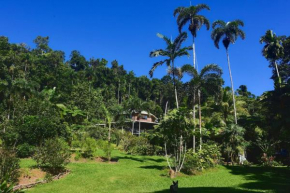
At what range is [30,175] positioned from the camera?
605 inches

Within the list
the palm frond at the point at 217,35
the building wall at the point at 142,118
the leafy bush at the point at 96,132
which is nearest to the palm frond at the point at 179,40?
the palm frond at the point at 217,35

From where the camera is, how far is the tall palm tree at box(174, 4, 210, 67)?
26438mm

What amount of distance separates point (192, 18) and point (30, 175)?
2327 cm

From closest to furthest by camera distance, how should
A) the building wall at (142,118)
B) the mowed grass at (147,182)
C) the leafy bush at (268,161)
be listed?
the mowed grass at (147,182)
the leafy bush at (268,161)
the building wall at (142,118)

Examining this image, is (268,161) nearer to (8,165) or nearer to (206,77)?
(206,77)

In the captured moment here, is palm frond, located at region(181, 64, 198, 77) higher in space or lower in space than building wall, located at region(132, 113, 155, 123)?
higher

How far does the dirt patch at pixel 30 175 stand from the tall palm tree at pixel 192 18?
1965 cm

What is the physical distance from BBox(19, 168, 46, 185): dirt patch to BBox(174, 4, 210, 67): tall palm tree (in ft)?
64.5

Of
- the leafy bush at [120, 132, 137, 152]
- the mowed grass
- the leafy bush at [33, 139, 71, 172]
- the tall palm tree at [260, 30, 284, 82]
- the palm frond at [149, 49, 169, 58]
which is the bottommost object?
the mowed grass

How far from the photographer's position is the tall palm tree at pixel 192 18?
1041 inches

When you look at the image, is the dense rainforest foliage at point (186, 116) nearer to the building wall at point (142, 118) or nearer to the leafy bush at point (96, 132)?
the leafy bush at point (96, 132)

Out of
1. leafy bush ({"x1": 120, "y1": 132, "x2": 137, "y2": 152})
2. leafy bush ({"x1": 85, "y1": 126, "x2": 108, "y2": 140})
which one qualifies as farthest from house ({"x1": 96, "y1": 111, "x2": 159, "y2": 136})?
leafy bush ({"x1": 120, "y1": 132, "x2": 137, "y2": 152})

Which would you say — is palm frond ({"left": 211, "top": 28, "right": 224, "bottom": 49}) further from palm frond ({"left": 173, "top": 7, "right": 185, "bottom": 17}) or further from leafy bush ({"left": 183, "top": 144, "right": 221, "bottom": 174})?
leafy bush ({"left": 183, "top": 144, "right": 221, "bottom": 174})

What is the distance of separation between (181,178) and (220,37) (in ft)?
70.8
